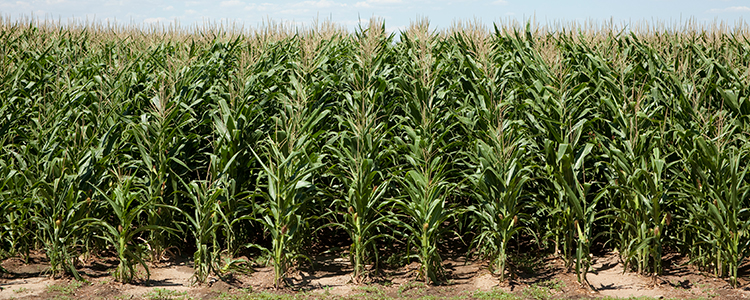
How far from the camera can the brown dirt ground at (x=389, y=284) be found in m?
4.65

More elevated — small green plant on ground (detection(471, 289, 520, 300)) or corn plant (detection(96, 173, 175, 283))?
corn plant (detection(96, 173, 175, 283))

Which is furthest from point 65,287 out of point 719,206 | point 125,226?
point 719,206

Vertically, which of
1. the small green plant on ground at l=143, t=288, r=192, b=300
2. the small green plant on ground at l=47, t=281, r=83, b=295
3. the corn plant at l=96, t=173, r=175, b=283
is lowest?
the small green plant on ground at l=143, t=288, r=192, b=300

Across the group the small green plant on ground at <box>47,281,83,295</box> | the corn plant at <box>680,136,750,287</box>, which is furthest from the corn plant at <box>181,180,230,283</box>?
the corn plant at <box>680,136,750,287</box>

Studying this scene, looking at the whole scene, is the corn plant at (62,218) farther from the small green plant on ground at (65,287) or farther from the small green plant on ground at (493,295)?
the small green plant on ground at (493,295)

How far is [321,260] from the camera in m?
5.47

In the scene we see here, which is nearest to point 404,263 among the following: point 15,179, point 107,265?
point 107,265

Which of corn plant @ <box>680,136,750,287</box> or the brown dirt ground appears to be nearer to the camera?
corn plant @ <box>680,136,750,287</box>

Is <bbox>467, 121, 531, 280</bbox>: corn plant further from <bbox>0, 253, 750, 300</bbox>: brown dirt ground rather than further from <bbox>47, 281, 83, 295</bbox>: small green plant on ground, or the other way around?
<bbox>47, 281, 83, 295</bbox>: small green plant on ground

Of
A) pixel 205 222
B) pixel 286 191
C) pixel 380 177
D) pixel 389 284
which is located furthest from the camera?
pixel 380 177

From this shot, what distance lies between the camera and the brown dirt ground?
183 inches

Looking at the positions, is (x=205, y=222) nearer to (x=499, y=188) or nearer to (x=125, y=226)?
(x=125, y=226)

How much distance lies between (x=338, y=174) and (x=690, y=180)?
3089 mm

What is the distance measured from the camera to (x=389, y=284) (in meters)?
4.85
